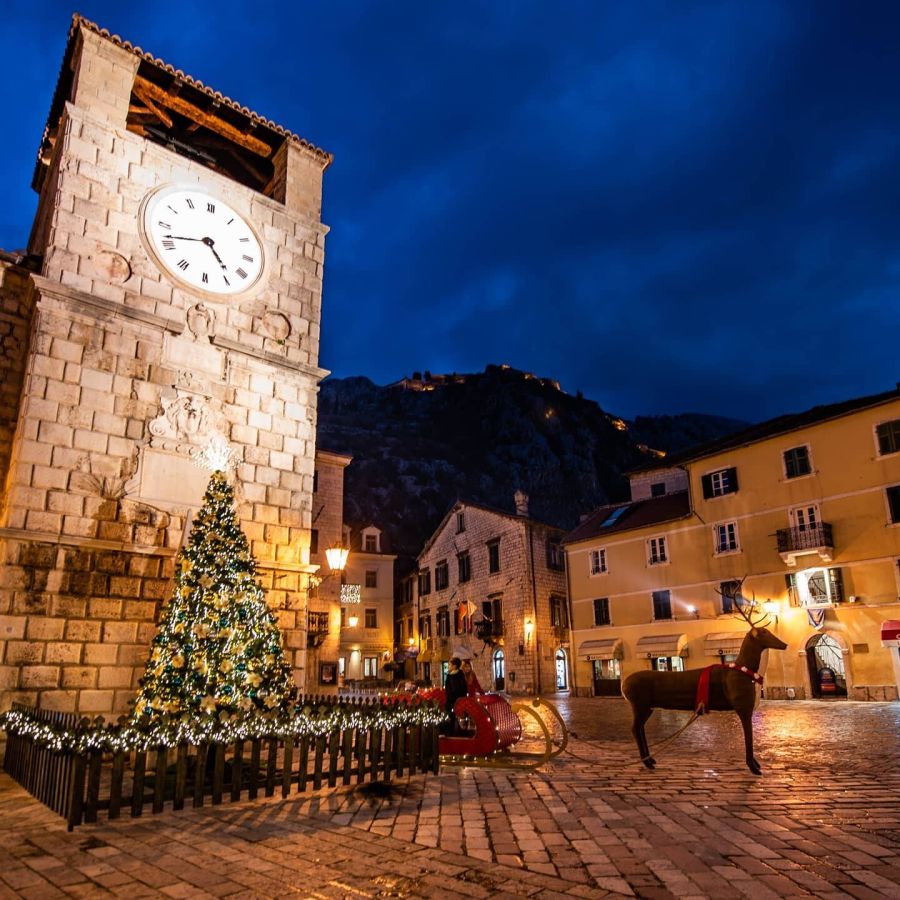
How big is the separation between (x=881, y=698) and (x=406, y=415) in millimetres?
87088

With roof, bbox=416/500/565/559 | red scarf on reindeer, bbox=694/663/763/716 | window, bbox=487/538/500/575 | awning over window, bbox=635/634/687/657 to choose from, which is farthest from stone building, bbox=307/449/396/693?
red scarf on reindeer, bbox=694/663/763/716

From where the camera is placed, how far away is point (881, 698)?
21172 mm

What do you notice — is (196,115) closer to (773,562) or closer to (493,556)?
(773,562)

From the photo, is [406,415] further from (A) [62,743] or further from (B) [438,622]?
(A) [62,743]

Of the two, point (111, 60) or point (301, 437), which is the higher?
point (111, 60)

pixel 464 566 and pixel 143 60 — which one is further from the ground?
pixel 143 60

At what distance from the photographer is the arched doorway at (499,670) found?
36.2 m

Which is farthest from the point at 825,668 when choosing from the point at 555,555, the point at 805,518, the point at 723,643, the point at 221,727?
the point at 221,727

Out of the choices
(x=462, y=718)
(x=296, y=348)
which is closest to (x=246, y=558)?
(x=462, y=718)

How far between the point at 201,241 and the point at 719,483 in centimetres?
2251

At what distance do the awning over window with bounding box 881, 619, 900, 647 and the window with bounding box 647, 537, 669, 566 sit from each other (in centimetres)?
867

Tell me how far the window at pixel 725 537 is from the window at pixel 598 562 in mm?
5782

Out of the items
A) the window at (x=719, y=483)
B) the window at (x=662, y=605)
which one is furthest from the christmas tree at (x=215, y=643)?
the window at (x=719, y=483)

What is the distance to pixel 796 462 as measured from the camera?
24953mm
